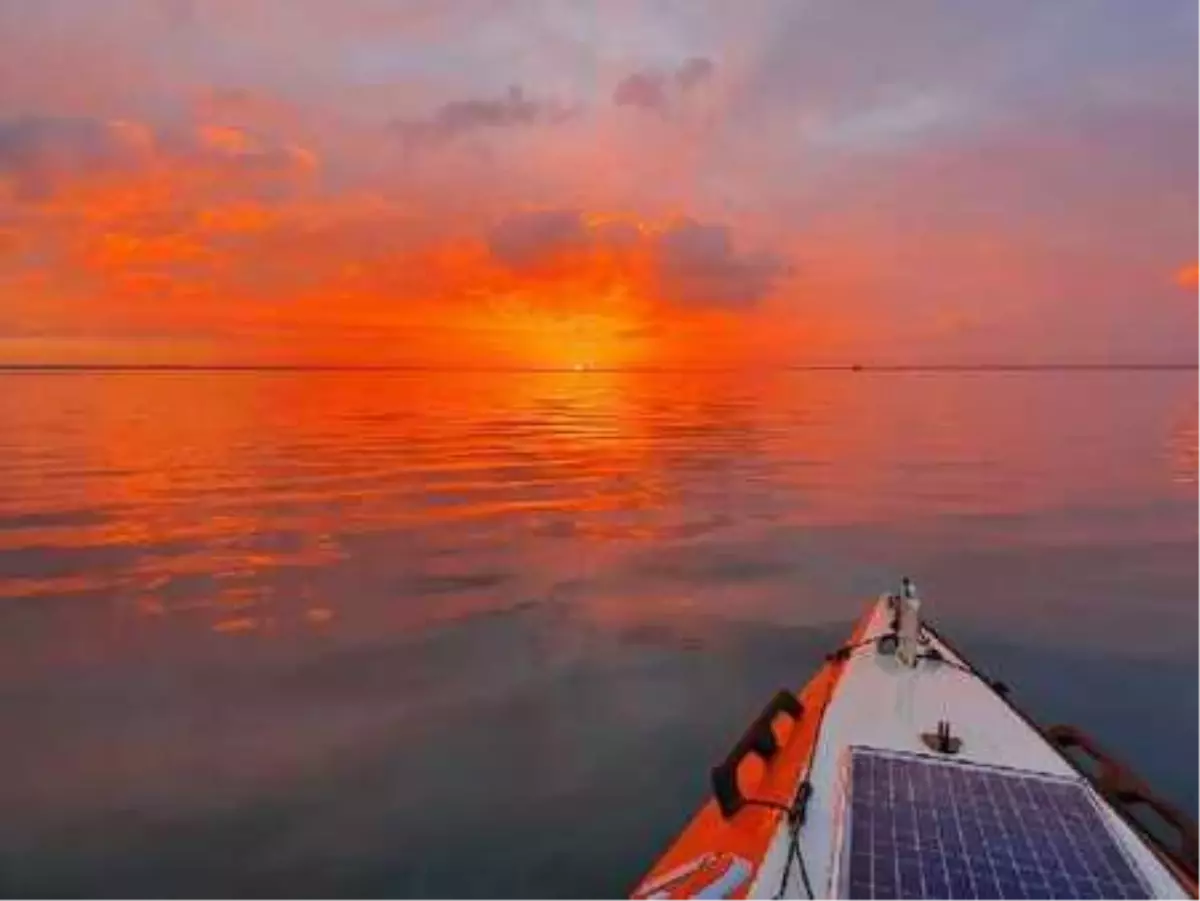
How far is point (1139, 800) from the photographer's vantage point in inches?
205

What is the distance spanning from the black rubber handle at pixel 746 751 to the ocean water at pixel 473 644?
4.60 feet

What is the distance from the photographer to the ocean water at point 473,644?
639cm

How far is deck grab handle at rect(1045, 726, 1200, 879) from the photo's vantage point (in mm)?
4539

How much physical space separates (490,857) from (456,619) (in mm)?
5456

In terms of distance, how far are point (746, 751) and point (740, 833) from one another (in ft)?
2.15

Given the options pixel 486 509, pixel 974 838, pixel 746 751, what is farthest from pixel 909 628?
pixel 486 509

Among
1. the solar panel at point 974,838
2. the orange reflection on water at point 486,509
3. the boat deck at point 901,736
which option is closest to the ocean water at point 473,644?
the orange reflection on water at point 486,509

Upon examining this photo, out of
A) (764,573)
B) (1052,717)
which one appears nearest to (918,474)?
(764,573)

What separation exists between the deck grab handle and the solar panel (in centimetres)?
42

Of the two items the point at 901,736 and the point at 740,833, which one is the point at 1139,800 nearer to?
the point at 901,736

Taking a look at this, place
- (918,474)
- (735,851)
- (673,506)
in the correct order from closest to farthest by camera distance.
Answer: (735,851)
(673,506)
(918,474)

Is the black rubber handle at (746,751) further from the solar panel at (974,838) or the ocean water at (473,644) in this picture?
the ocean water at (473,644)

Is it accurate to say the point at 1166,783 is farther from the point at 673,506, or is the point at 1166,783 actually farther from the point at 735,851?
the point at 673,506

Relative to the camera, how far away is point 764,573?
1420 centimetres
